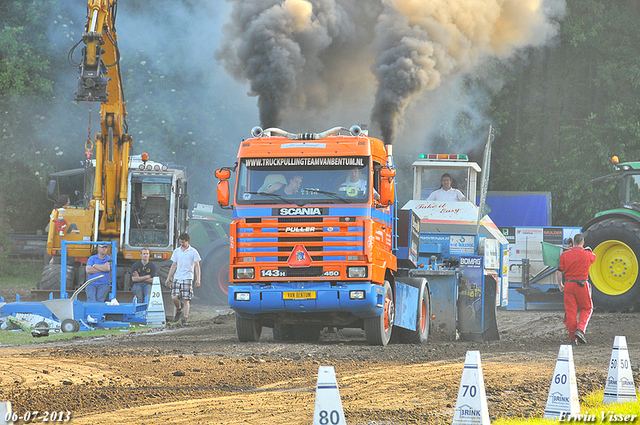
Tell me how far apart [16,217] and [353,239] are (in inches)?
895

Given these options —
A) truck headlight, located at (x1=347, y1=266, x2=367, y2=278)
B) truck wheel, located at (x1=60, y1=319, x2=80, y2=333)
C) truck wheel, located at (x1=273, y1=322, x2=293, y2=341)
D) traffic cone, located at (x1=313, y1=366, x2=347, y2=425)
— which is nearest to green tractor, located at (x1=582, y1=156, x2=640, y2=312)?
truck wheel, located at (x1=273, y1=322, x2=293, y2=341)

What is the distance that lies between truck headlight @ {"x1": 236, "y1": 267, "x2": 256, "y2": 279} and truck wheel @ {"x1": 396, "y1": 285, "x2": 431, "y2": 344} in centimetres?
286

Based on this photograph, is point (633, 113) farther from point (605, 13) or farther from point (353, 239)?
point (353, 239)

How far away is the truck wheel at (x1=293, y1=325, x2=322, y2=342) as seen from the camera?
1407 cm

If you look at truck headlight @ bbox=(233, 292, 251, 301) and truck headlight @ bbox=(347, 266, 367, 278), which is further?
truck headlight @ bbox=(233, 292, 251, 301)

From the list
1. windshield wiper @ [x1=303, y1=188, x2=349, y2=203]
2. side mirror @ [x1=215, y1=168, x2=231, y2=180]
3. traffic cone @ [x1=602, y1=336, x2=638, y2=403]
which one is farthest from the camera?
side mirror @ [x1=215, y1=168, x2=231, y2=180]

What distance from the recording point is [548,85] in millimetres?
28578

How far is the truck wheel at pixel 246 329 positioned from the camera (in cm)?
1276

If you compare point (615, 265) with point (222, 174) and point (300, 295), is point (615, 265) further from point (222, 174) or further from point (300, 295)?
point (222, 174)

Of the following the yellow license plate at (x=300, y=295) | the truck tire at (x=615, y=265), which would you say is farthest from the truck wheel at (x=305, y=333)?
the truck tire at (x=615, y=265)

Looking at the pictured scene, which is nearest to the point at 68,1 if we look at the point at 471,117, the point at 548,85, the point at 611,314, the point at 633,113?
the point at 471,117

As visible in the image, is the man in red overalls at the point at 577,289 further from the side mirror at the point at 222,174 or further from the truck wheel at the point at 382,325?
the side mirror at the point at 222,174

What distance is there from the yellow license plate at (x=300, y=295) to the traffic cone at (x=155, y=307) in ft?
16.3

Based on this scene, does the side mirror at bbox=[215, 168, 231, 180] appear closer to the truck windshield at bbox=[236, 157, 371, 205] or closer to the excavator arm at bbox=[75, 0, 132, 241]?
the truck windshield at bbox=[236, 157, 371, 205]
